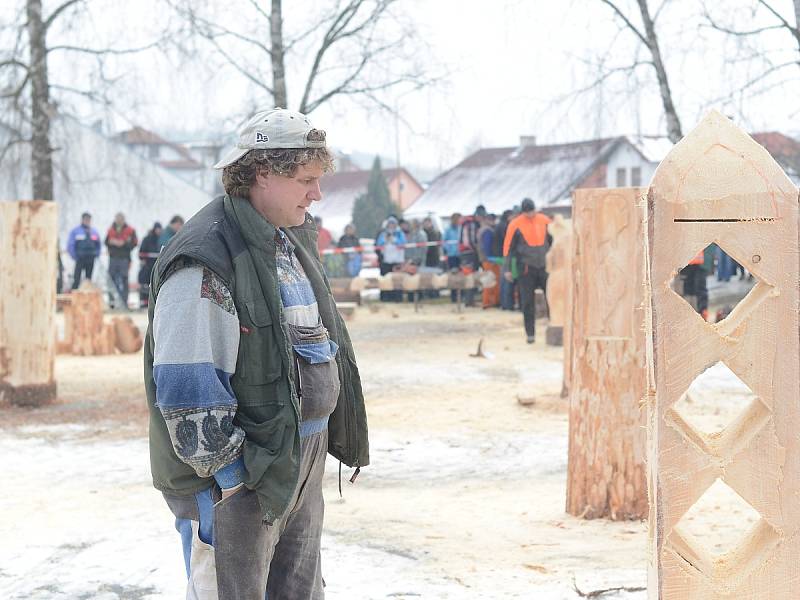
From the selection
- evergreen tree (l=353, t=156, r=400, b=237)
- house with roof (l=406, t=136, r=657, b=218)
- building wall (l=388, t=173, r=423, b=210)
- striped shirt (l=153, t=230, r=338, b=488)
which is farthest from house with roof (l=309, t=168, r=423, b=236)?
striped shirt (l=153, t=230, r=338, b=488)

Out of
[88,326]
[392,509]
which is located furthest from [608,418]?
[88,326]

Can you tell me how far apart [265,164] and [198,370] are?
1.94ft

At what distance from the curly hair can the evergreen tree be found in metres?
44.8

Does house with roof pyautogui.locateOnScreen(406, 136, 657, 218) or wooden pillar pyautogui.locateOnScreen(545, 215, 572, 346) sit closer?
wooden pillar pyautogui.locateOnScreen(545, 215, 572, 346)

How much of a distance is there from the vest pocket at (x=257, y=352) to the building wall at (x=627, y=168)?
38946mm

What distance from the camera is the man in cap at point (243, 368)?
9.01 ft

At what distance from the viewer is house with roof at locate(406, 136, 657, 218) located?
137ft

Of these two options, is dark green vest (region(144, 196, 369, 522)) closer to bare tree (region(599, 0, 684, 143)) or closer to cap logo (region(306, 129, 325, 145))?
cap logo (region(306, 129, 325, 145))

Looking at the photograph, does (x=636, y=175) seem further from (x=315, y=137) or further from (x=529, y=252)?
(x=315, y=137)

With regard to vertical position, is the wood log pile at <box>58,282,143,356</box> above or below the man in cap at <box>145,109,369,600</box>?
below

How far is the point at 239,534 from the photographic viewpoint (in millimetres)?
2857

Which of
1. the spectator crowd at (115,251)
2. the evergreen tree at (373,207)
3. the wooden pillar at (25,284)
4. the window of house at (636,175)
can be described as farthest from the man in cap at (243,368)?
the evergreen tree at (373,207)

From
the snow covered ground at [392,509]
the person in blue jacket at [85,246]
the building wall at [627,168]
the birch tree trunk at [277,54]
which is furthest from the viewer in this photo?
the building wall at [627,168]

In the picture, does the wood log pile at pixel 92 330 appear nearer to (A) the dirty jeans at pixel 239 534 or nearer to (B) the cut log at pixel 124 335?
(B) the cut log at pixel 124 335
